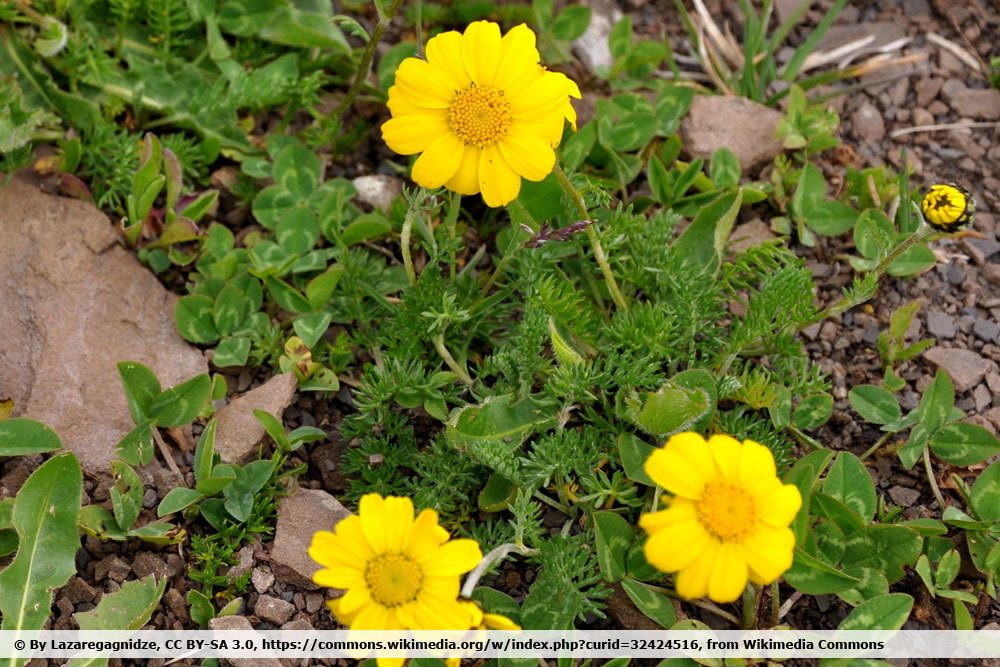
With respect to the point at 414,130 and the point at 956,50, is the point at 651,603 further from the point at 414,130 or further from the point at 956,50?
the point at 956,50

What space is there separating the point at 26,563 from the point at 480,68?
1.89m

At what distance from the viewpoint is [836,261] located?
12.3 feet

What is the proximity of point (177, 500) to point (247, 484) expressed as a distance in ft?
0.69

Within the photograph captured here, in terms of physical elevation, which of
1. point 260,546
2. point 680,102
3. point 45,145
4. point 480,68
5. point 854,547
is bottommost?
point 260,546

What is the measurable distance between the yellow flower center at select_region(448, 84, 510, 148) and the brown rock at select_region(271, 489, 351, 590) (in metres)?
1.20

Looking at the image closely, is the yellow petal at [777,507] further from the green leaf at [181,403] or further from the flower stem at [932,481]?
the green leaf at [181,403]

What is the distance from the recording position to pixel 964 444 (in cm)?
314

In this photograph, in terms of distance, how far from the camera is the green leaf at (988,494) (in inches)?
119

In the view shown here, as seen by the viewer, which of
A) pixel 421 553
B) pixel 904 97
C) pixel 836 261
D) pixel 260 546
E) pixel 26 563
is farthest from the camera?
pixel 904 97

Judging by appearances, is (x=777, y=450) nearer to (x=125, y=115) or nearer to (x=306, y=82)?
(x=306, y=82)

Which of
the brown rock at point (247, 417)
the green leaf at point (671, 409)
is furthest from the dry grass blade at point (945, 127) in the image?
the brown rock at point (247, 417)

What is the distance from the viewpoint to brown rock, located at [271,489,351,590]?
9.78 feet

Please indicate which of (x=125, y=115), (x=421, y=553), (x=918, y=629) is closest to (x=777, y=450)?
(x=918, y=629)

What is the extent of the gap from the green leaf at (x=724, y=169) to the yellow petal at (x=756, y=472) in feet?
5.05
